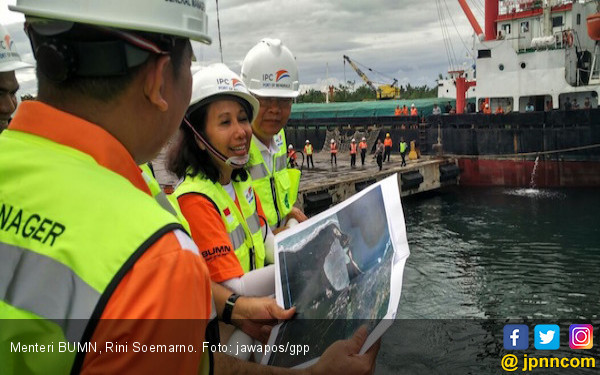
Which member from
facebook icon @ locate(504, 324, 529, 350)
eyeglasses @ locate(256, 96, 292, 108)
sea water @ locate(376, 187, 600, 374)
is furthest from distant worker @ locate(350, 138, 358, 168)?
eyeglasses @ locate(256, 96, 292, 108)

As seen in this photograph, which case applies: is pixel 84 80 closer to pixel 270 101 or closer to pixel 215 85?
pixel 215 85

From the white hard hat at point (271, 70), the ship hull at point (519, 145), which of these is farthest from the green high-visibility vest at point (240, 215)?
the ship hull at point (519, 145)

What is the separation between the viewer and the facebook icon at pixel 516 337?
290 inches

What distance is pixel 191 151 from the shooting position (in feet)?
7.55

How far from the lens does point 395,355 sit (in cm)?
691

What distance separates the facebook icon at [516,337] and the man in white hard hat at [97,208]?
7.40m

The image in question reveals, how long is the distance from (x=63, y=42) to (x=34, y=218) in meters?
0.36

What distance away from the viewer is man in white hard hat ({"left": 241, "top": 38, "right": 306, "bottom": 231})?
11.1 ft

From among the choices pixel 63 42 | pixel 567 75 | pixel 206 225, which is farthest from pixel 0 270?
pixel 567 75

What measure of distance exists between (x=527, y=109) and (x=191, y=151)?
25.2m

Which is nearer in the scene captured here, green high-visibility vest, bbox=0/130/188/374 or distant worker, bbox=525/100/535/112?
green high-visibility vest, bbox=0/130/188/374

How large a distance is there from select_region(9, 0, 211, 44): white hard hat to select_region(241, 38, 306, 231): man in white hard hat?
7.15ft

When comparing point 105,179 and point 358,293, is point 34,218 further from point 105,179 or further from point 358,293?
point 358,293

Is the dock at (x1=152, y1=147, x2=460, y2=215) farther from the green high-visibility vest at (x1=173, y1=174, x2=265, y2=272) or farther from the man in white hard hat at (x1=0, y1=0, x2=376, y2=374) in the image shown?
the man in white hard hat at (x1=0, y1=0, x2=376, y2=374)
